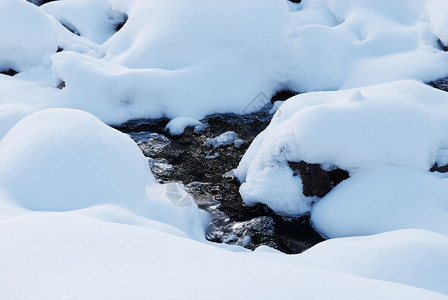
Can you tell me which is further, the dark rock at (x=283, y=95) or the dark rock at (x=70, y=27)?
the dark rock at (x=70, y=27)

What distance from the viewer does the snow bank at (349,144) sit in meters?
5.48

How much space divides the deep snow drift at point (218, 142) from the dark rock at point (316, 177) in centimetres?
8

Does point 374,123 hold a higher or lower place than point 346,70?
higher

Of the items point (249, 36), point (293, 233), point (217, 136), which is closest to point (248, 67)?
point (249, 36)

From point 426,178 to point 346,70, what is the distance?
3817 mm

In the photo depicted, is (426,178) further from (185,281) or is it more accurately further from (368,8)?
(368,8)

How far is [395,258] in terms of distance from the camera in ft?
11.7

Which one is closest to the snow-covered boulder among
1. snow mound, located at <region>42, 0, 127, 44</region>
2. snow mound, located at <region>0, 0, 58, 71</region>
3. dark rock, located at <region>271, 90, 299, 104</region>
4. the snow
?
the snow

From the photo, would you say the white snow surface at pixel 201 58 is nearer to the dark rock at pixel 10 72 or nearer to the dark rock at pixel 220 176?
the dark rock at pixel 10 72

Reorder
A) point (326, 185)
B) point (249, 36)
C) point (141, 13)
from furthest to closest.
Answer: point (141, 13), point (249, 36), point (326, 185)

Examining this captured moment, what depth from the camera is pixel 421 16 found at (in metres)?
9.87

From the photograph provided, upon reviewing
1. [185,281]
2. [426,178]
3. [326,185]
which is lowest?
[326,185]

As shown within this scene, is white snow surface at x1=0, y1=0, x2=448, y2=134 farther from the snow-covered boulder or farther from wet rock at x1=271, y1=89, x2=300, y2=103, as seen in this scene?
the snow-covered boulder

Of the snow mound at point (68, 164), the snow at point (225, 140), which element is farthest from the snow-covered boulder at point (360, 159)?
A: the snow mound at point (68, 164)
